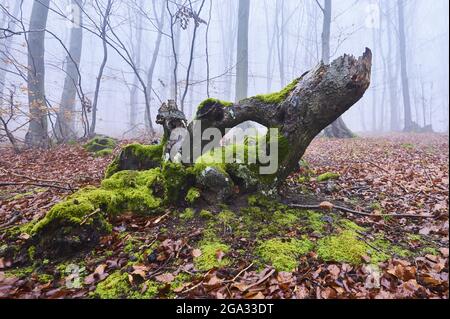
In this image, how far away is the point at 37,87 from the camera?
9.27 metres

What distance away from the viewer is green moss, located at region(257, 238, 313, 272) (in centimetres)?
256

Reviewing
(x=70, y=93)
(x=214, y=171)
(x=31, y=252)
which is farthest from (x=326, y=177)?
(x=70, y=93)

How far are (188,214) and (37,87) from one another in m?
9.35

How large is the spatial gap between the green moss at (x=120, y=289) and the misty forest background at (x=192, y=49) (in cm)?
285

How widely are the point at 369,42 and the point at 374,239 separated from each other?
38.1 metres

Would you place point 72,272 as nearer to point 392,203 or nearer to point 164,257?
point 164,257

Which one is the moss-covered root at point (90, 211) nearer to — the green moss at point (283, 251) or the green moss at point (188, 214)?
the green moss at point (188, 214)

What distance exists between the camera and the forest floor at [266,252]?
2.27 meters

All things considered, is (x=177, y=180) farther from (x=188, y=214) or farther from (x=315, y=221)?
(x=315, y=221)

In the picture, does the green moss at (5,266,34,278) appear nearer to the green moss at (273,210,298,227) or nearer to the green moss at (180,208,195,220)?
the green moss at (180,208,195,220)

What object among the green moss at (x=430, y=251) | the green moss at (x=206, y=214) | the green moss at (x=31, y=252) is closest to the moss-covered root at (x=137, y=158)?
the green moss at (x=206, y=214)

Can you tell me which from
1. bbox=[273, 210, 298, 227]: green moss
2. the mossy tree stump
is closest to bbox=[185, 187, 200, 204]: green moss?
the mossy tree stump
